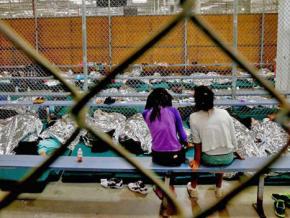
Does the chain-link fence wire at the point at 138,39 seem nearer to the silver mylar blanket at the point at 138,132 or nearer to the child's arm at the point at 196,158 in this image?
the silver mylar blanket at the point at 138,132

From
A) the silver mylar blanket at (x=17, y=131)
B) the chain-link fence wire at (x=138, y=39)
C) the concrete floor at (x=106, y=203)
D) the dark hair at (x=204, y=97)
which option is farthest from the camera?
the chain-link fence wire at (x=138, y=39)

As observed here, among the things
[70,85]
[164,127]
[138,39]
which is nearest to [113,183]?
[164,127]

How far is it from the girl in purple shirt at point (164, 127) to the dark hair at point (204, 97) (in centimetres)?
35

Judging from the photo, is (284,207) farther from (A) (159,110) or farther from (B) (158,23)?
(B) (158,23)

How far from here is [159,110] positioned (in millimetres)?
3646

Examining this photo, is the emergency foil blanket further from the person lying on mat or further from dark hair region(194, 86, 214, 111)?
dark hair region(194, 86, 214, 111)

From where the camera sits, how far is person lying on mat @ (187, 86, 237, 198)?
3.47 m

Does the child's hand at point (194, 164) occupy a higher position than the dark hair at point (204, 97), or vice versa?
the dark hair at point (204, 97)

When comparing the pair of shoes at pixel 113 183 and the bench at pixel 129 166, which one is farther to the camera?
the pair of shoes at pixel 113 183

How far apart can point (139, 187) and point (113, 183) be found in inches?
14.1

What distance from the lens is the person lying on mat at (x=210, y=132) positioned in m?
3.47

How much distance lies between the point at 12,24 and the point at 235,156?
1071 centimetres

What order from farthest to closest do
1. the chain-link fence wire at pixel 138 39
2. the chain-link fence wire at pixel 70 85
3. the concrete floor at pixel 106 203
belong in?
the chain-link fence wire at pixel 138 39
the concrete floor at pixel 106 203
the chain-link fence wire at pixel 70 85

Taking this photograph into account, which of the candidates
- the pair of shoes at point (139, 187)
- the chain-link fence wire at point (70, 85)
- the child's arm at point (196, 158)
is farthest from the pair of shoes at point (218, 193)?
the chain-link fence wire at point (70, 85)
